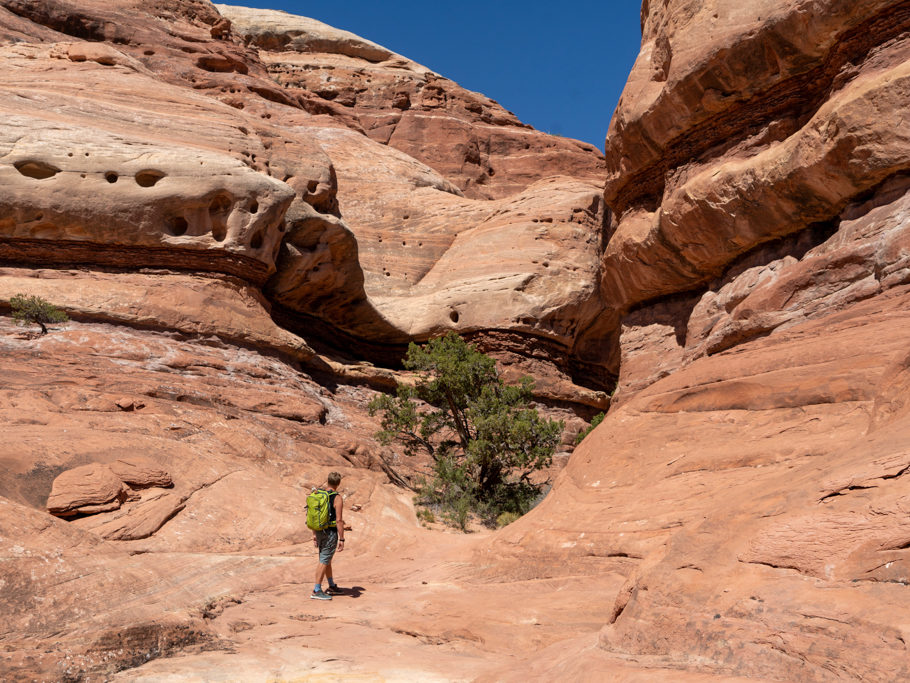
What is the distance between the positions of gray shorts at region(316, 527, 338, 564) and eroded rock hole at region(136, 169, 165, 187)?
42.1 feet

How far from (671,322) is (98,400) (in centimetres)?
1015

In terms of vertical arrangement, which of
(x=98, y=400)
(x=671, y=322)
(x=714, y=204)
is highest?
(x=714, y=204)

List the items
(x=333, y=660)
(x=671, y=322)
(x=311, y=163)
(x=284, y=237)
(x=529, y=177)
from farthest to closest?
(x=529, y=177)
(x=311, y=163)
(x=284, y=237)
(x=671, y=322)
(x=333, y=660)

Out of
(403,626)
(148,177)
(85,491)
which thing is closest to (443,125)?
(148,177)

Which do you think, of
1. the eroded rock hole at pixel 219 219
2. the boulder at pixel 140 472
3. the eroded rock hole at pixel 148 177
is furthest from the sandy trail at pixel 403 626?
the eroded rock hole at pixel 148 177

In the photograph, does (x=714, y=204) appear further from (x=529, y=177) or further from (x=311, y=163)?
(x=529, y=177)

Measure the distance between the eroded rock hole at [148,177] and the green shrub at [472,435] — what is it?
7188mm

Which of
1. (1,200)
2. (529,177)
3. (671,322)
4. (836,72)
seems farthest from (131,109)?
(529,177)

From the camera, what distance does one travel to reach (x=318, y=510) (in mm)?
8648

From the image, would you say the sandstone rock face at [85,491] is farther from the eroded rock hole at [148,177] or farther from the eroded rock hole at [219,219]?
the eroded rock hole at [148,177]

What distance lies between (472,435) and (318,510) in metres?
11.7

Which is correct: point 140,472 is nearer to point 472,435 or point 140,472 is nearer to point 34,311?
point 34,311

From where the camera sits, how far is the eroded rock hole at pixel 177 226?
746 inches

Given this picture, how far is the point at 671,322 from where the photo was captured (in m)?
15.0
